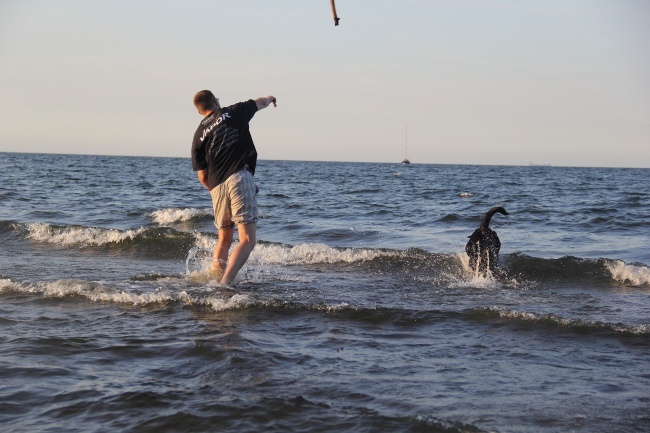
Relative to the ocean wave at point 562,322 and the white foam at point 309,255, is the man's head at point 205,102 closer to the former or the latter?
the white foam at point 309,255

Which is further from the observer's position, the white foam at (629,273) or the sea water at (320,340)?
the white foam at (629,273)

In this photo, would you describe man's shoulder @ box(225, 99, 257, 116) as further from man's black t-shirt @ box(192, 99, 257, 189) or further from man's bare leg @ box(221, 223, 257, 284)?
man's bare leg @ box(221, 223, 257, 284)

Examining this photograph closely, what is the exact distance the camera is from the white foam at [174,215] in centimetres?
1429

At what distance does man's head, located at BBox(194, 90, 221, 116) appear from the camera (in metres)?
6.78

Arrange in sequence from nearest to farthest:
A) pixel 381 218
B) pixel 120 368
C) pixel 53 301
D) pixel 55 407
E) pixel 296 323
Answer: pixel 55 407 → pixel 120 368 → pixel 296 323 → pixel 53 301 → pixel 381 218

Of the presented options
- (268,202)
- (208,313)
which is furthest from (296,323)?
(268,202)

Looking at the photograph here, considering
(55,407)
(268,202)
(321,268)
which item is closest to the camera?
(55,407)

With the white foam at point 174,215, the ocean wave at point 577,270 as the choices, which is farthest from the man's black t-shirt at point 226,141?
the white foam at point 174,215

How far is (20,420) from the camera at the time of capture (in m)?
3.51

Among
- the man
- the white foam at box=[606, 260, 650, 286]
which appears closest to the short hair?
the man

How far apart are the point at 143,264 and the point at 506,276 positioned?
439cm

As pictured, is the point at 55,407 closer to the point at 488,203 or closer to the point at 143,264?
the point at 143,264

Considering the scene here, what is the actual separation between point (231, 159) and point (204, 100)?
0.62 m

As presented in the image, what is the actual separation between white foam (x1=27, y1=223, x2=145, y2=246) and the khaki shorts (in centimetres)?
452
